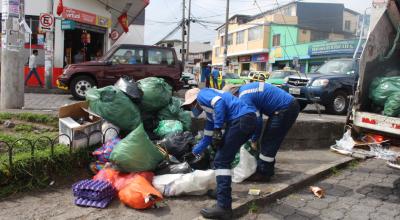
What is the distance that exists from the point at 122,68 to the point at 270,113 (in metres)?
7.25

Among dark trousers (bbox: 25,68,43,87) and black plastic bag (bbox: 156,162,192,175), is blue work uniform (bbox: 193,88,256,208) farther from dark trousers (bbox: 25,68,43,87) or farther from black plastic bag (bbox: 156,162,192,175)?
dark trousers (bbox: 25,68,43,87)

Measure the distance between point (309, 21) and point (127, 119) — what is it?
42218mm

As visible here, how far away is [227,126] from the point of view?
4105mm

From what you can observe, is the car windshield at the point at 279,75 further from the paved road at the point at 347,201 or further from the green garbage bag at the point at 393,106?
the green garbage bag at the point at 393,106

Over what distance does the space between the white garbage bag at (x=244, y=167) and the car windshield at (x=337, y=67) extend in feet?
24.3

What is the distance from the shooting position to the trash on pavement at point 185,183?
4.29 metres

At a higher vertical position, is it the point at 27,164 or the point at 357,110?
the point at 357,110

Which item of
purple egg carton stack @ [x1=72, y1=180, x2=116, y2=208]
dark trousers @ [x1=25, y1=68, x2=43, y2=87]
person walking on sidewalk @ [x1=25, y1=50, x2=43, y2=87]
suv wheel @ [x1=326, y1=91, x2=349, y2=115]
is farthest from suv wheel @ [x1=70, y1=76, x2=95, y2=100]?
purple egg carton stack @ [x1=72, y1=180, x2=116, y2=208]

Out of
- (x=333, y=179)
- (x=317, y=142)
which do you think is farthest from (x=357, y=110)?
(x=317, y=142)

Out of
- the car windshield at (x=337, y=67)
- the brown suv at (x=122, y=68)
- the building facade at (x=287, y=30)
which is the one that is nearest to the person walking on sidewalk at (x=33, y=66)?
the brown suv at (x=122, y=68)

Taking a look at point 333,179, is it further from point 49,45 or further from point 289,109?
point 49,45

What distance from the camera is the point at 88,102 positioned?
18.8 feet

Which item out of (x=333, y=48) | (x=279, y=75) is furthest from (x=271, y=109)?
(x=333, y=48)

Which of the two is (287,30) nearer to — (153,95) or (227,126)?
(153,95)
